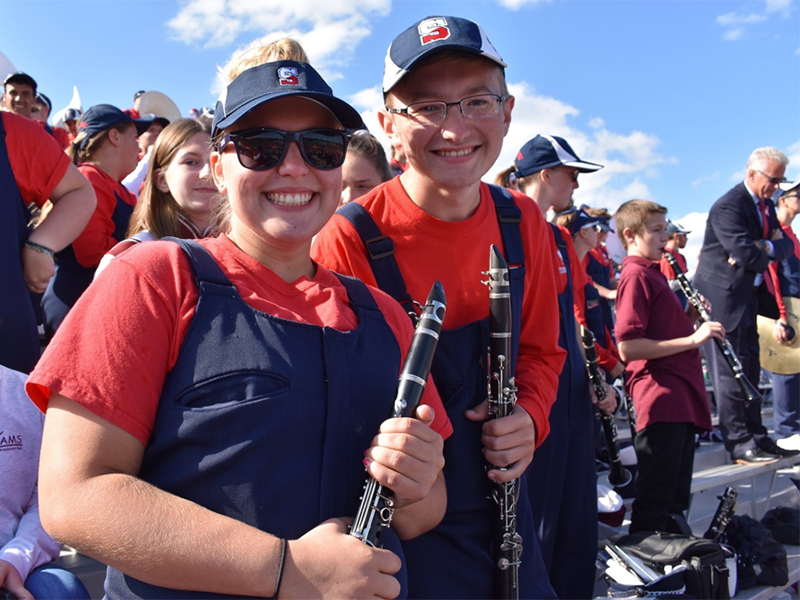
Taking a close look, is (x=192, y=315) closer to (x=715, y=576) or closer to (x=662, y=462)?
(x=715, y=576)

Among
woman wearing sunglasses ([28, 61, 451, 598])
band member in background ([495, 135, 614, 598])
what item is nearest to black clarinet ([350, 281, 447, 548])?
woman wearing sunglasses ([28, 61, 451, 598])

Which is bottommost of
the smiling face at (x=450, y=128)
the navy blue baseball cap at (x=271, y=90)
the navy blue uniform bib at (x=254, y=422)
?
the navy blue uniform bib at (x=254, y=422)

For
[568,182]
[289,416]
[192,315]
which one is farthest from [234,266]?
[568,182]

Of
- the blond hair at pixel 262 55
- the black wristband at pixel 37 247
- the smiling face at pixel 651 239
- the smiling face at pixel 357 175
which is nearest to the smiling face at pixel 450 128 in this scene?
the blond hair at pixel 262 55

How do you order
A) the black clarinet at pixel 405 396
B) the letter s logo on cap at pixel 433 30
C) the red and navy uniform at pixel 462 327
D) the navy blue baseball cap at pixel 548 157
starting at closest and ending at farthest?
the black clarinet at pixel 405 396 < the red and navy uniform at pixel 462 327 < the letter s logo on cap at pixel 433 30 < the navy blue baseball cap at pixel 548 157

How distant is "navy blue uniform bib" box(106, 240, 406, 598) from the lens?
1.37 metres

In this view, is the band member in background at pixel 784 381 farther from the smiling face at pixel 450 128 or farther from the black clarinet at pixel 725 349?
the smiling face at pixel 450 128

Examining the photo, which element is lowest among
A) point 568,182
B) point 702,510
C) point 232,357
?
point 702,510

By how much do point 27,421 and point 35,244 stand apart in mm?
864

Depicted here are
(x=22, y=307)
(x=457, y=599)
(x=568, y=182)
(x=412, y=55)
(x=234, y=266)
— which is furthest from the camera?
(x=568, y=182)

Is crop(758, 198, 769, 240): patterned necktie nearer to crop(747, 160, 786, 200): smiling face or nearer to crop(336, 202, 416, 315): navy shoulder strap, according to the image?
crop(747, 160, 786, 200): smiling face

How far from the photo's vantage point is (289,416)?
4.64ft

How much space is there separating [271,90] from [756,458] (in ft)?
21.4

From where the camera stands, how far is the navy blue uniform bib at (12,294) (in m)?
2.72
